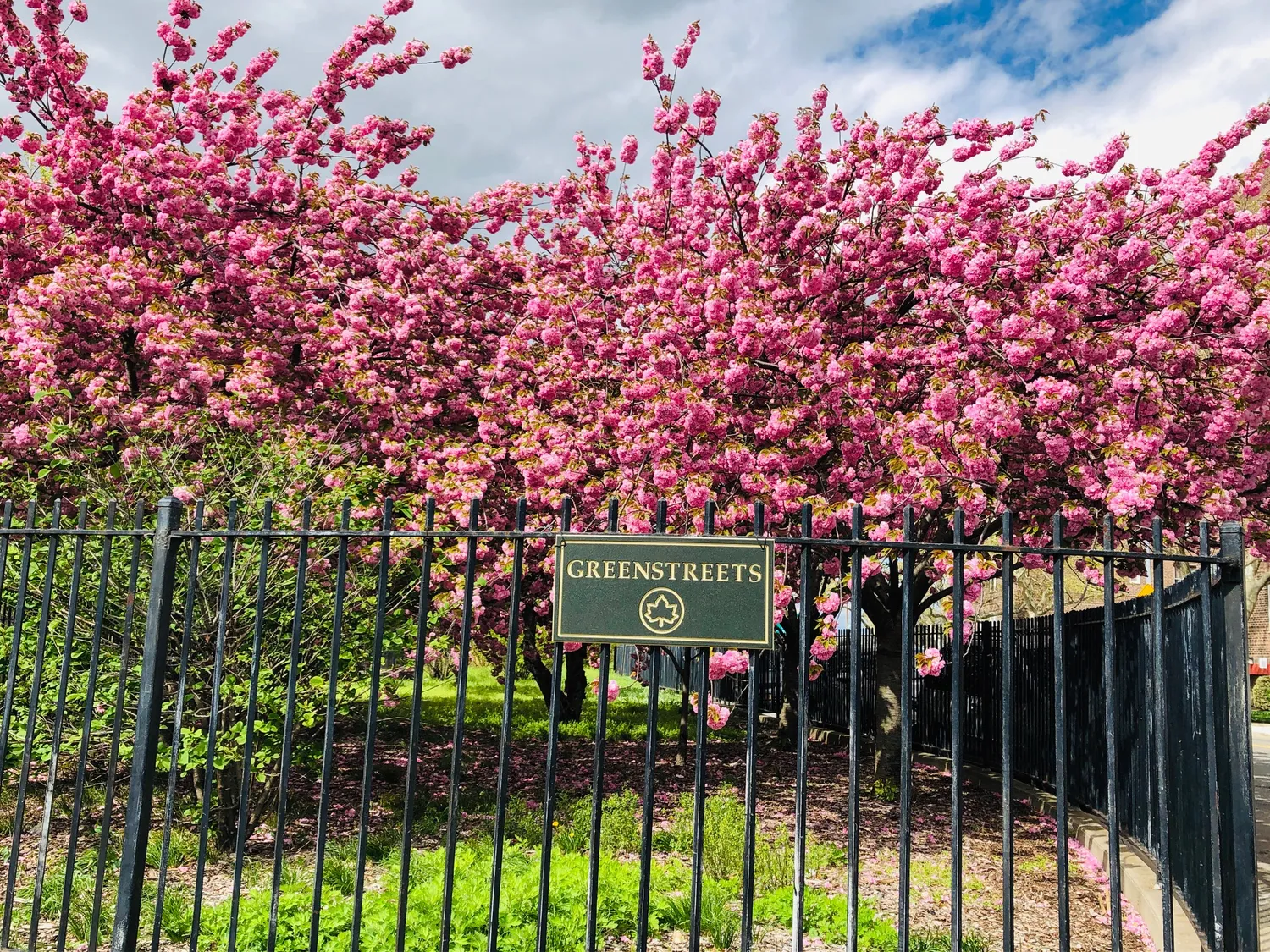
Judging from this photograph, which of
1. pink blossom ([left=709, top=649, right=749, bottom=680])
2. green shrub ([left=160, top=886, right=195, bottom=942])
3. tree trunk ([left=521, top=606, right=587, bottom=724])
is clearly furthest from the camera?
tree trunk ([left=521, top=606, right=587, bottom=724])

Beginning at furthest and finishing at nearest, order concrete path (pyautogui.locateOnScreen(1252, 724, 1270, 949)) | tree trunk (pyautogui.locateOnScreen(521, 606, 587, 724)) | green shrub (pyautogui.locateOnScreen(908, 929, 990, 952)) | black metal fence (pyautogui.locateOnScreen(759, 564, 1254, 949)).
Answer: tree trunk (pyautogui.locateOnScreen(521, 606, 587, 724)) → concrete path (pyautogui.locateOnScreen(1252, 724, 1270, 949)) → green shrub (pyautogui.locateOnScreen(908, 929, 990, 952)) → black metal fence (pyautogui.locateOnScreen(759, 564, 1254, 949))

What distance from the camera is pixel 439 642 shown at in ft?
30.3

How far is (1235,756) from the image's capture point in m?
3.92

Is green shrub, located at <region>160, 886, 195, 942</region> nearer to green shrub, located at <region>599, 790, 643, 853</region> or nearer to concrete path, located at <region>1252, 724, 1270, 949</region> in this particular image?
green shrub, located at <region>599, 790, 643, 853</region>

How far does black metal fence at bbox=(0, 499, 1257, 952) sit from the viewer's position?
374 cm

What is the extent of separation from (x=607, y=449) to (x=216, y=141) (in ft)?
22.3

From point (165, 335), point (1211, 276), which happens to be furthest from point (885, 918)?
point (165, 335)

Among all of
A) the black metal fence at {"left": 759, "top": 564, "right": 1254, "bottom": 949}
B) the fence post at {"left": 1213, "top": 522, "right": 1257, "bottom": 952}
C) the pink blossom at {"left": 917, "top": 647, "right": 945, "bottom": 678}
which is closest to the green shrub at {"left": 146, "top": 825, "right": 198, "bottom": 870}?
the black metal fence at {"left": 759, "top": 564, "right": 1254, "bottom": 949}

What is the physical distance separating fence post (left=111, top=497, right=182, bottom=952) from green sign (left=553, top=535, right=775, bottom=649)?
1872mm

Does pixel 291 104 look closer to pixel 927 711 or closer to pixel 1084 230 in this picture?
pixel 1084 230

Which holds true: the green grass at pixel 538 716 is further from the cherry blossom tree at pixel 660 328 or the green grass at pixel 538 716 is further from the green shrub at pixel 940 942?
the green shrub at pixel 940 942

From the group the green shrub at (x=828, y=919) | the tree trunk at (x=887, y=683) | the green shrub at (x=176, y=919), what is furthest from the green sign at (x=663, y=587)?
the tree trunk at (x=887, y=683)

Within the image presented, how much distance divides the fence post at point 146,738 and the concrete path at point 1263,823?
4770 millimetres

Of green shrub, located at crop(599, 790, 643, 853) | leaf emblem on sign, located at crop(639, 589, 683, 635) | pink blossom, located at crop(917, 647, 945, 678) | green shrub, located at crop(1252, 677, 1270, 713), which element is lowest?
green shrub, located at crop(1252, 677, 1270, 713)
